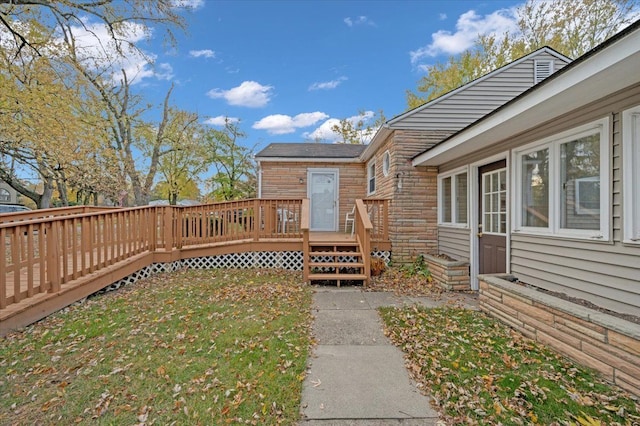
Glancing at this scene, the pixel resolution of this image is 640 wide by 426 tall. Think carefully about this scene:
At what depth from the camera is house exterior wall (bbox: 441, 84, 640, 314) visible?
287cm

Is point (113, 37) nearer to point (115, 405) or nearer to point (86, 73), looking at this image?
point (86, 73)

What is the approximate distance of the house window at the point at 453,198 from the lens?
616 cm

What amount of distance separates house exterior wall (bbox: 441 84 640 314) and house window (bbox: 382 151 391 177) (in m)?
3.53

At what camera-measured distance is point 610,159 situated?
303 centimetres

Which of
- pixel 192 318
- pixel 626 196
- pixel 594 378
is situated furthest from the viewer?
pixel 192 318

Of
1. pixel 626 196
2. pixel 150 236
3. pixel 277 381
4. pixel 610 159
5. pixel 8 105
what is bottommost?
pixel 277 381

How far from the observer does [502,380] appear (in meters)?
2.52

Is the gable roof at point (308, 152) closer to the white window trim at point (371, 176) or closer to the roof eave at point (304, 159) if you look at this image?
the roof eave at point (304, 159)

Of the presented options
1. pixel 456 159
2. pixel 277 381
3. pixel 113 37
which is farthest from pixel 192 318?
pixel 113 37

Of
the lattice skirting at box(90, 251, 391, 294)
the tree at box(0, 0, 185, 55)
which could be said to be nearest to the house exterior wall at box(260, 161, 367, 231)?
the lattice skirting at box(90, 251, 391, 294)

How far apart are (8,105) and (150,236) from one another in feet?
20.1

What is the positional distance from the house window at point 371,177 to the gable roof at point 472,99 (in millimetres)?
2344

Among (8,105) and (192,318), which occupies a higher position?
(8,105)

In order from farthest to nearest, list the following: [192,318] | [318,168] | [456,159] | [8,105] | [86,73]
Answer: [318,168], [86,73], [8,105], [456,159], [192,318]
